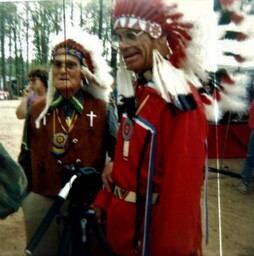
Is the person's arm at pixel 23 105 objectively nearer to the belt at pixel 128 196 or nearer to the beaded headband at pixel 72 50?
the beaded headband at pixel 72 50

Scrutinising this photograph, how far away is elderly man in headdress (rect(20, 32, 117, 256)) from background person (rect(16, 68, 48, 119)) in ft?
0.06

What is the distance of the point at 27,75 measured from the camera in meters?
0.92

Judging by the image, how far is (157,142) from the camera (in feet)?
2.26

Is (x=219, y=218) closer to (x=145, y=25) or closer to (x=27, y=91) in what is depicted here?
(x=27, y=91)

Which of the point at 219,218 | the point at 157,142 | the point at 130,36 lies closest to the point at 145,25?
the point at 130,36

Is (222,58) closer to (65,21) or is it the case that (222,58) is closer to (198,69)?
(198,69)

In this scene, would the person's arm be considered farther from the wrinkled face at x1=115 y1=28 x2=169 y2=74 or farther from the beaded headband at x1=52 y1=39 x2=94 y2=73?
the wrinkled face at x1=115 y1=28 x2=169 y2=74

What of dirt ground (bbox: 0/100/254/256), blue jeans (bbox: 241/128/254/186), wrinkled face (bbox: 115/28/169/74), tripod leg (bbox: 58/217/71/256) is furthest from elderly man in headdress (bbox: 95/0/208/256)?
blue jeans (bbox: 241/128/254/186)

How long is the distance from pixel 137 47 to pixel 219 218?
127 centimetres

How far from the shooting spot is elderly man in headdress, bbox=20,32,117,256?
89 centimetres

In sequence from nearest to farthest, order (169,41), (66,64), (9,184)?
(9,184)
(169,41)
(66,64)

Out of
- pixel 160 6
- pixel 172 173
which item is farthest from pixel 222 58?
pixel 172 173

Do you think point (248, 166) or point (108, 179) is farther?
point (248, 166)

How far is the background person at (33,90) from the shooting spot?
0.92 metres
